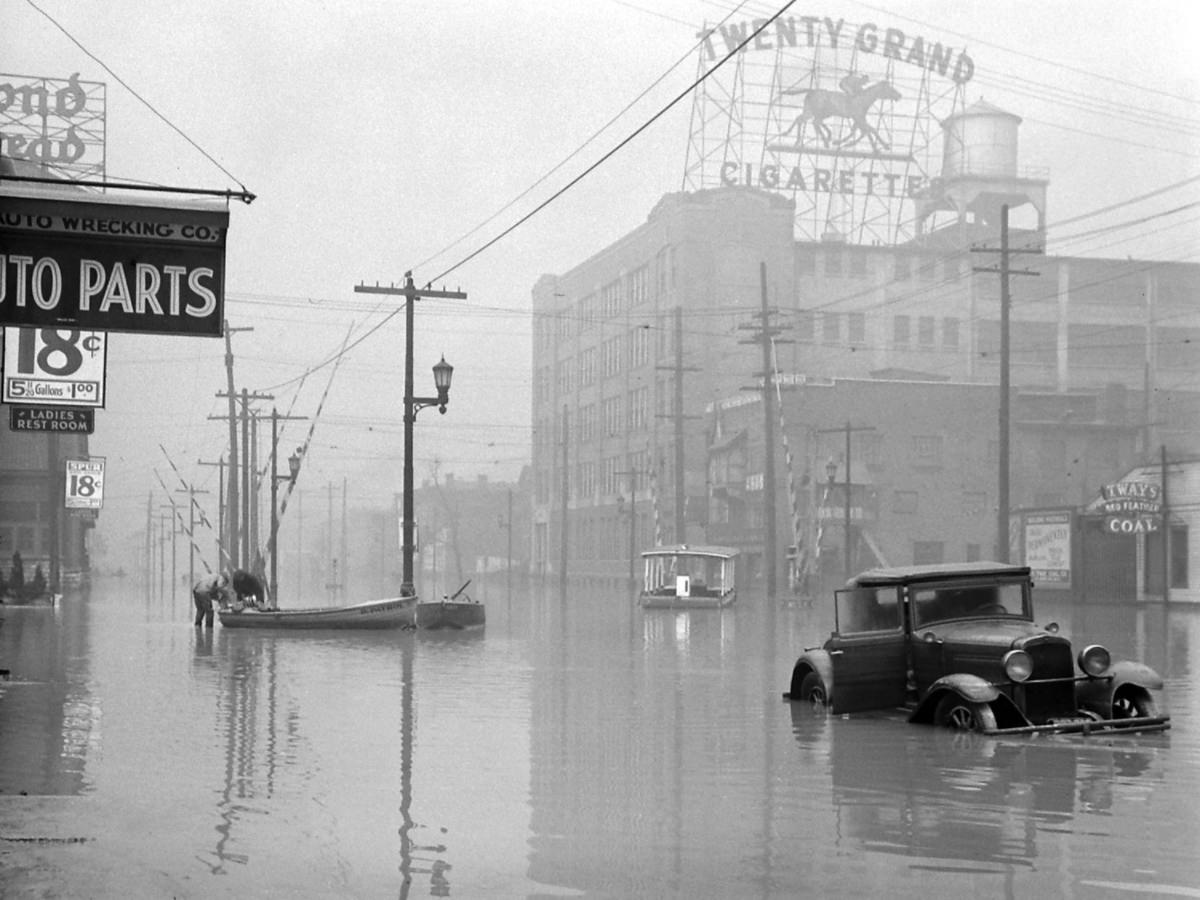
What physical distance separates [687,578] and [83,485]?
21150mm

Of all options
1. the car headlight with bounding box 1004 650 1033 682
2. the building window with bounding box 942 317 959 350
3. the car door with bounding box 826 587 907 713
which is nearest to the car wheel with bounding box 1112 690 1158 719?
the car headlight with bounding box 1004 650 1033 682

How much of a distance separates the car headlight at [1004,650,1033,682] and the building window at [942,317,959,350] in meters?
84.5

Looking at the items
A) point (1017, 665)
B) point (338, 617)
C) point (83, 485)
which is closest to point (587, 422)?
point (83, 485)

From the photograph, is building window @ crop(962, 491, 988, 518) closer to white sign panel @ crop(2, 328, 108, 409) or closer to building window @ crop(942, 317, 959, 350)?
building window @ crop(942, 317, 959, 350)

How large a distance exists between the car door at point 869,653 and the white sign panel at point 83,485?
41.7m

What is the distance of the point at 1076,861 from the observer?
8.72 metres

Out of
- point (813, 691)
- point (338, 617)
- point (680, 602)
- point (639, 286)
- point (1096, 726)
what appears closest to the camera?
point (1096, 726)

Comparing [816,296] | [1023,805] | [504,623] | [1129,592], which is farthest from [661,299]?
[1023,805]

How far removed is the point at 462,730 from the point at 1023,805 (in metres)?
6.25

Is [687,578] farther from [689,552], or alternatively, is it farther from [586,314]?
[586,314]

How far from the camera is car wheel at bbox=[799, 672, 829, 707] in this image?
17203mm

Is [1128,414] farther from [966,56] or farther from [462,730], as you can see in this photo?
[462,730]

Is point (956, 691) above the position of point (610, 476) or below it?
below

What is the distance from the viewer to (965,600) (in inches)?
612
